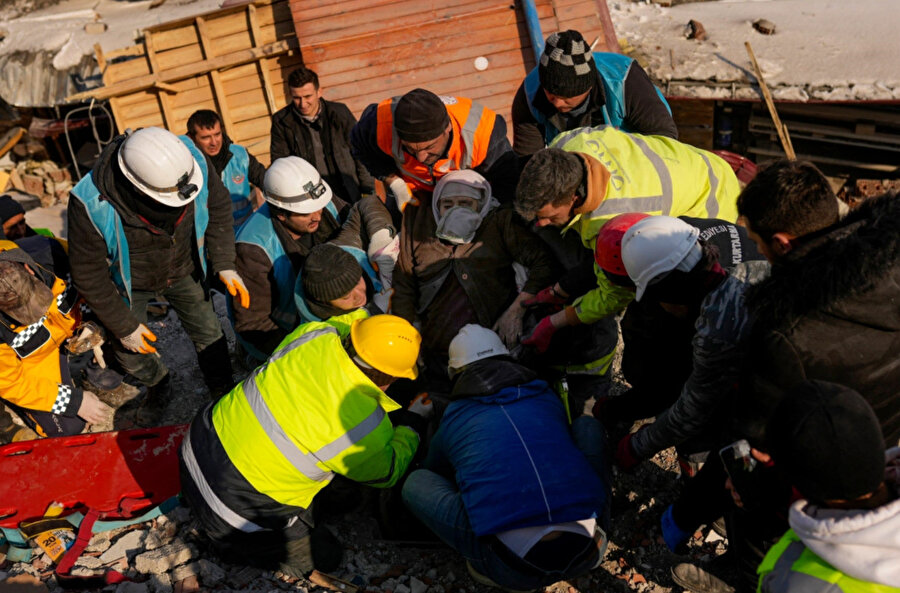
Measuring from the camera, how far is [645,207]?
3.38 m

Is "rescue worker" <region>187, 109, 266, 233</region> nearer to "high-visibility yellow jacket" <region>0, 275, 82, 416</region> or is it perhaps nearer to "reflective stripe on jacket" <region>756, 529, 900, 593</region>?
"high-visibility yellow jacket" <region>0, 275, 82, 416</region>

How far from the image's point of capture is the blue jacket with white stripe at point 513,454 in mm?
Result: 2889

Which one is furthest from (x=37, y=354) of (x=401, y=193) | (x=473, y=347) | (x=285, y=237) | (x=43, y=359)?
(x=473, y=347)

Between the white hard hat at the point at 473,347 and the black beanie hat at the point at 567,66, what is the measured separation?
62.2 inches

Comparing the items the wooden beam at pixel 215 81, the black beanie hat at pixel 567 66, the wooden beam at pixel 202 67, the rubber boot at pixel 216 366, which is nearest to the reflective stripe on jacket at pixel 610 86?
the black beanie hat at pixel 567 66

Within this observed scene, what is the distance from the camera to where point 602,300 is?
10.6ft

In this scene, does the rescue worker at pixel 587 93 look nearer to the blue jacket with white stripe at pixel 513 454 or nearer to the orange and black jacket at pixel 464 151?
the orange and black jacket at pixel 464 151

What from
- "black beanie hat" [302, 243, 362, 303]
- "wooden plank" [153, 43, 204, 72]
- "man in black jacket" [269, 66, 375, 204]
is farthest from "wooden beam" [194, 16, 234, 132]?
"black beanie hat" [302, 243, 362, 303]

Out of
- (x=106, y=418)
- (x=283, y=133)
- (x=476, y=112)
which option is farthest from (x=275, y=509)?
(x=283, y=133)

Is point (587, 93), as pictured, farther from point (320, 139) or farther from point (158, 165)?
point (320, 139)

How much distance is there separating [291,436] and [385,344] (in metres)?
0.61

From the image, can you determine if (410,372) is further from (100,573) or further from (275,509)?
(100,573)

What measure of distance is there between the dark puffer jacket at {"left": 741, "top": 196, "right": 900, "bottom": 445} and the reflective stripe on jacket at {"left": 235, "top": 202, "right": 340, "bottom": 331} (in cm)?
301

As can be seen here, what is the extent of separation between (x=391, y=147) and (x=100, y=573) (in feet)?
9.92
